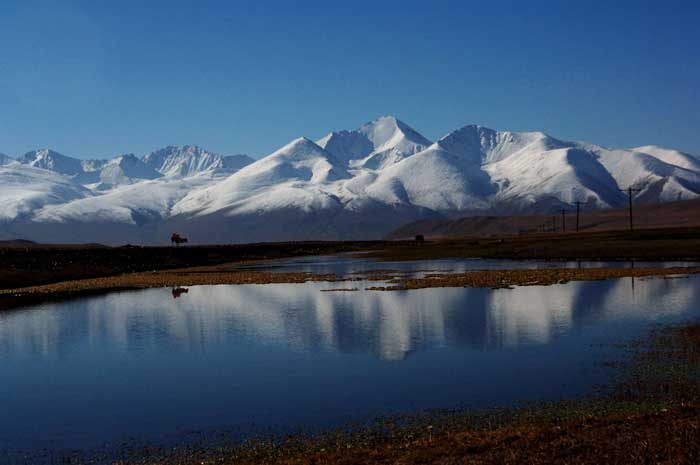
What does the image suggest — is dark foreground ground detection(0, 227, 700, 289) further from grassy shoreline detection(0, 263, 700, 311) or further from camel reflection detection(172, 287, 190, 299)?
camel reflection detection(172, 287, 190, 299)

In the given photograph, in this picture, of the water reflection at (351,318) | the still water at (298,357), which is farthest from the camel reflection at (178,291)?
the still water at (298,357)

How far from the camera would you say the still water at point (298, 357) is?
79.4 ft

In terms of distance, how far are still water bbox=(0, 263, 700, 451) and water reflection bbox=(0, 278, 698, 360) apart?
150 millimetres

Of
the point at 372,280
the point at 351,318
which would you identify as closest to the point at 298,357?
the point at 351,318

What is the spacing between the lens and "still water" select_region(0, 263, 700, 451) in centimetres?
2420

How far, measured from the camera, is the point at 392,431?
21141 mm

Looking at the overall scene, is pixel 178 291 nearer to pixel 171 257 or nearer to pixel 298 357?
pixel 298 357

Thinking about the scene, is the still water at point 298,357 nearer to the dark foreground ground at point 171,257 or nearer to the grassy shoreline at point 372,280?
the grassy shoreline at point 372,280

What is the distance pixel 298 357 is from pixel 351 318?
12202mm

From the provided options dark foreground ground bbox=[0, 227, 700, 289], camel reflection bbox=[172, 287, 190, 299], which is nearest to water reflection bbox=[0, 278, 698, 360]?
camel reflection bbox=[172, 287, 190, 299]

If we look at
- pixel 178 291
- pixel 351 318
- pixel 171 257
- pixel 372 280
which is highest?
pixel 171 257

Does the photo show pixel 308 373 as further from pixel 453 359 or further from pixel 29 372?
pixel 29 372

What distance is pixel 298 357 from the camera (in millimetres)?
33406

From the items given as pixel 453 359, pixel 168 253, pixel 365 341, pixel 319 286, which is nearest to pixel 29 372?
pixel 365 341
